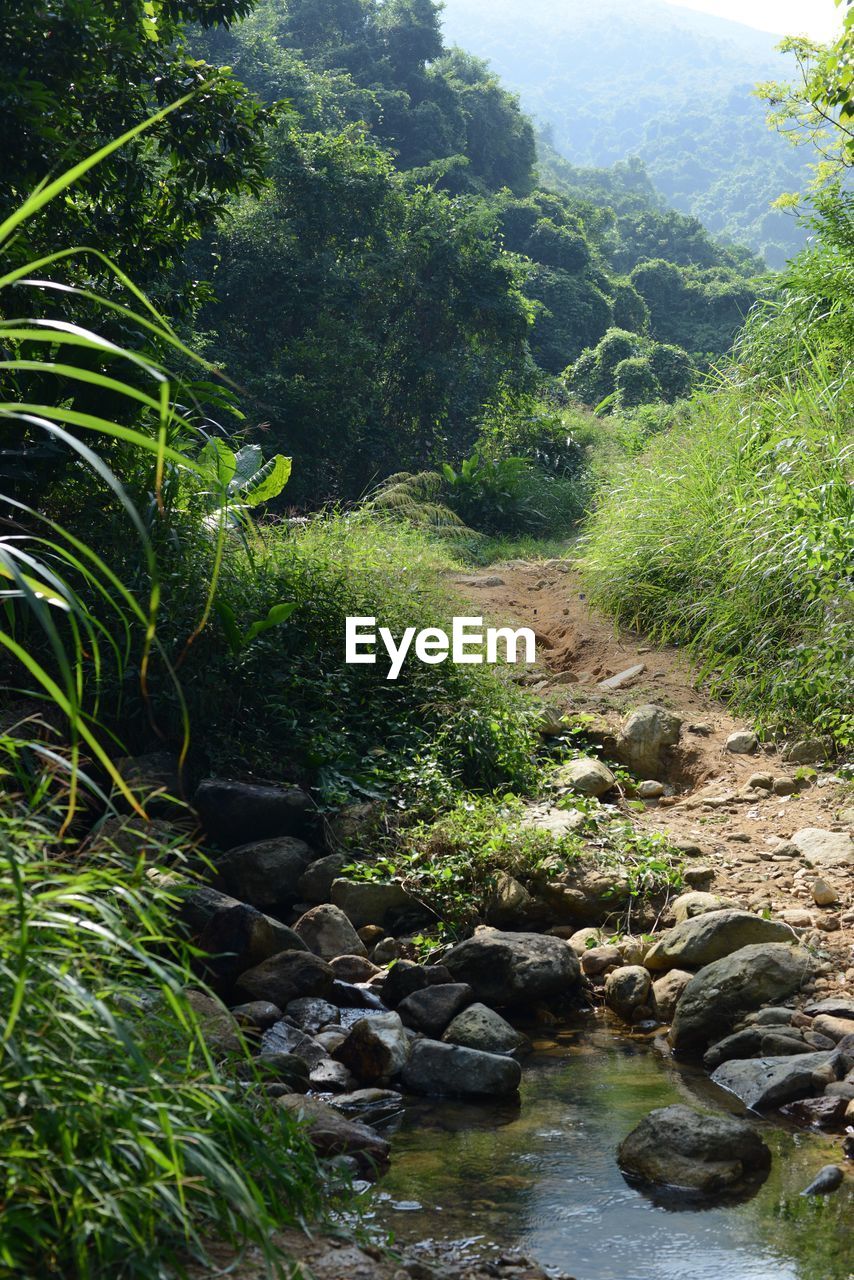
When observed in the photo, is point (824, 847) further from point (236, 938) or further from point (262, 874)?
point (236, 938)

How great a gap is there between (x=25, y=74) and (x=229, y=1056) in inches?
198

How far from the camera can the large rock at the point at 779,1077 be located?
3.96 metres

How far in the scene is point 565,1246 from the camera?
10.2 ft

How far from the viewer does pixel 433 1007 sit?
4.57m

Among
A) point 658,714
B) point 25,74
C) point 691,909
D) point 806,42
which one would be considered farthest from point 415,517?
point 691,909

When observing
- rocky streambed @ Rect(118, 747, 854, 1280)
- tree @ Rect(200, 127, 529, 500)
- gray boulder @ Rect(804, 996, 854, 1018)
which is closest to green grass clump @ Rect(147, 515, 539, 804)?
rocky streambed @ Rect(118, 747, 854, 1280)

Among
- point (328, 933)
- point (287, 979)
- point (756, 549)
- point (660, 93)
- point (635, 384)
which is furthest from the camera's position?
point (660, 93)

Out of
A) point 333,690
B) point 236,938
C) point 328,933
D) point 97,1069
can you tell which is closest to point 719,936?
point 328,933

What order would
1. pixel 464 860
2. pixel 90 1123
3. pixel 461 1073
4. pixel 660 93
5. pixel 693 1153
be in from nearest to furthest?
pixel 90 1123
pixel 693 1153
pixel 461 1073
pixel 464 860
pixel 660 93

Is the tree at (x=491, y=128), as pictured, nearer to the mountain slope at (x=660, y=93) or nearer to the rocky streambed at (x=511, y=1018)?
the rocky streambed at (x=511, y=1018)

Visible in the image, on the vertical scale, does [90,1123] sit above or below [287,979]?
above

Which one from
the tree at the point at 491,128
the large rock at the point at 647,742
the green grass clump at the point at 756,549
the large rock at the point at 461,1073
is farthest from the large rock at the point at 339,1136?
the tree at the point at 491,128

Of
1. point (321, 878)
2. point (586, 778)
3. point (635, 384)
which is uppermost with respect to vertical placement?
point (635, 384)

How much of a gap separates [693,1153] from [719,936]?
143cm
